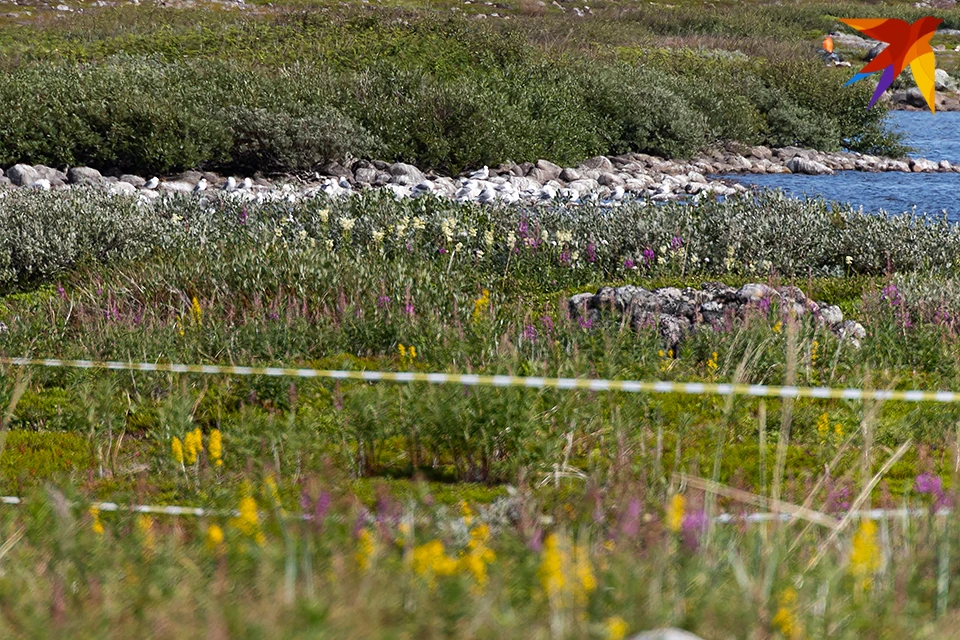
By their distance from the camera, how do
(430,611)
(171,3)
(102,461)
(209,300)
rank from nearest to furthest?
(430,611) → (102,461) → (209,300) → (171,3)

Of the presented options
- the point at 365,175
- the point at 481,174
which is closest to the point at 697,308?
the point at 481,174

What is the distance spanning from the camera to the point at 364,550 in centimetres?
303

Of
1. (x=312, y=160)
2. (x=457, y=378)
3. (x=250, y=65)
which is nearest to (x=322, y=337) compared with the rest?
(x=457, y=378)

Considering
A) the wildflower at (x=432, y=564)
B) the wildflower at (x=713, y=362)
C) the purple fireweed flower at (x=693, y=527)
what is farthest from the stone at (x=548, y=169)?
the wildflower at (x=432, y=564)

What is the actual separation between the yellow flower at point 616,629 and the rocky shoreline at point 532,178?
13306mm

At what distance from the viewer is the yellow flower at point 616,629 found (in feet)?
7.74

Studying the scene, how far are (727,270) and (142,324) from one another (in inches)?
261

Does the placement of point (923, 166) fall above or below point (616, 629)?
below

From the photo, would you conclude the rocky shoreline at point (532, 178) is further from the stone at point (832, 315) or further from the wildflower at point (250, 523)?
the wildflower at point (250, 523)

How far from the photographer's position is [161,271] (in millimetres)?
9930

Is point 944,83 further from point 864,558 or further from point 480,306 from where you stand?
point 864,558

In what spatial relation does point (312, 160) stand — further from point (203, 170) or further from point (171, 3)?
point (171, 3)

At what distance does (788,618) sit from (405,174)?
19481 mm

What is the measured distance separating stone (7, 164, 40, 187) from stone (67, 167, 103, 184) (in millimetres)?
635
